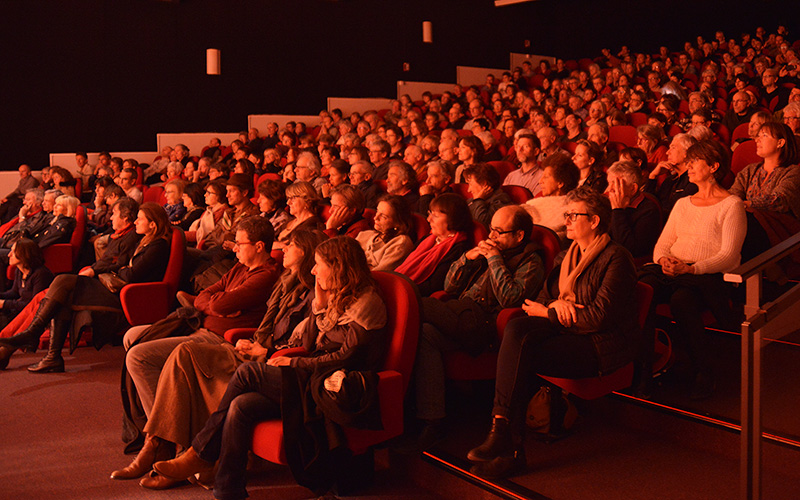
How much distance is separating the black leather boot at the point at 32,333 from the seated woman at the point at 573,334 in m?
2.48

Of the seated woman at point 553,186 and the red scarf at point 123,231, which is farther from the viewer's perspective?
the red scarf at point 123,231

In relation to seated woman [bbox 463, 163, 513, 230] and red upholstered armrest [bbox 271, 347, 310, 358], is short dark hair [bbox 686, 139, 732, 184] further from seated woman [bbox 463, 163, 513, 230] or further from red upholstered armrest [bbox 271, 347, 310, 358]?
red upholstered armrest [bbox 271, 347, 310, 358]

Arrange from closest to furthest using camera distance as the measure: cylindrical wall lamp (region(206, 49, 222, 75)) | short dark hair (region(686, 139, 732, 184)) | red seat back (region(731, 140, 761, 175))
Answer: short dark hair (region(686, 139, 732, 184)) < red seat back (region(731, 140, 761, 175)) < cylindrical wall lamp (region(206, 49, 222, 75))

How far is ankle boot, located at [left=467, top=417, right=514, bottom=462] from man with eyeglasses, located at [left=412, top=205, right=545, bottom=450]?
0.80 feet

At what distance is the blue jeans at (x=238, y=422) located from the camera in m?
1.99

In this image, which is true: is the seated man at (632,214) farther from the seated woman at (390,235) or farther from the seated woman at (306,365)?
the seated woman at (306,365)

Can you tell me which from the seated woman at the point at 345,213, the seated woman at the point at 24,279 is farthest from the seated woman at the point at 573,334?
the seated woman at the point at 24,279

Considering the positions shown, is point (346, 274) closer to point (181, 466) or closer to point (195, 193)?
point (181, 466)

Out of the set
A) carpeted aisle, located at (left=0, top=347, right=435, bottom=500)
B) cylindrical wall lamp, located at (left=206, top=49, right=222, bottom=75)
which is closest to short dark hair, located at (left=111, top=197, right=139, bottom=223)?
carpeted aisle, located at (left=0, top=347, right=435, bottom=500)

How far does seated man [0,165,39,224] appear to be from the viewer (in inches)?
293

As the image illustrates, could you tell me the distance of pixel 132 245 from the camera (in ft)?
12.3

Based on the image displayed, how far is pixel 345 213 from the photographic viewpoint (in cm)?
336

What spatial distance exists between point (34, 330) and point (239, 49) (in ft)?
24.2

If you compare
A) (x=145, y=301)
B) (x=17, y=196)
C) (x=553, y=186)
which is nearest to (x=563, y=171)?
(x=553, y=186)
